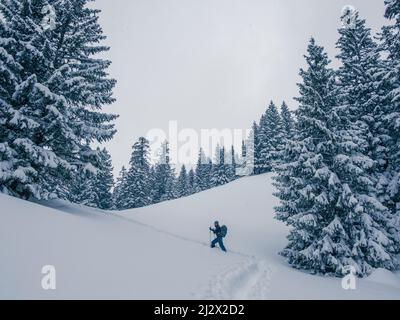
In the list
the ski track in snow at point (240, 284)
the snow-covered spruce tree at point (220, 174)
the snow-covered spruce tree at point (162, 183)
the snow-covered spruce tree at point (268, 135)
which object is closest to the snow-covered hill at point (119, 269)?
the ski track in snow at point (240, 284)

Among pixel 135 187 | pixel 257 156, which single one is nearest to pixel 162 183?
pixel 135 187

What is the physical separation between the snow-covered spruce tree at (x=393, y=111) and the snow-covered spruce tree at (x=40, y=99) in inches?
648

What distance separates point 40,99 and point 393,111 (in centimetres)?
2002

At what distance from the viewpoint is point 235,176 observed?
75.9 metres

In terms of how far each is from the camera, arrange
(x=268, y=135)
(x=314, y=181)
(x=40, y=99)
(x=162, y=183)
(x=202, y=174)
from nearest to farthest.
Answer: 1. (x=40, y=99)
2. (x=314, y=181)
3. (x=268, y=135)
4. (x=162, y=183)
5. (x=202, y=174)

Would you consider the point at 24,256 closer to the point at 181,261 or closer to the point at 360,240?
the point at 181,261

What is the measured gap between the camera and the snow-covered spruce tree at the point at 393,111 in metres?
17.9

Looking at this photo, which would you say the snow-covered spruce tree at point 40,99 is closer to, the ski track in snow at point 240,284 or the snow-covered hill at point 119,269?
the snow-covered hill at point 119,269

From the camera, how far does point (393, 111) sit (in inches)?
754

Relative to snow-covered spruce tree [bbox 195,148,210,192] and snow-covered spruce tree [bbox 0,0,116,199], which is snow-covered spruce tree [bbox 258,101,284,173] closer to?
snow-covered spruce tree [bbox 195,148,210,192]

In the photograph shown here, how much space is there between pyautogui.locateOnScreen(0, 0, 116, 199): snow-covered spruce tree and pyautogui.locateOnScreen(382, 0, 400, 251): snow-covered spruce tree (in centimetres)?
1647

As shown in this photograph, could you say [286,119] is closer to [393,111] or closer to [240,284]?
[393,111]
